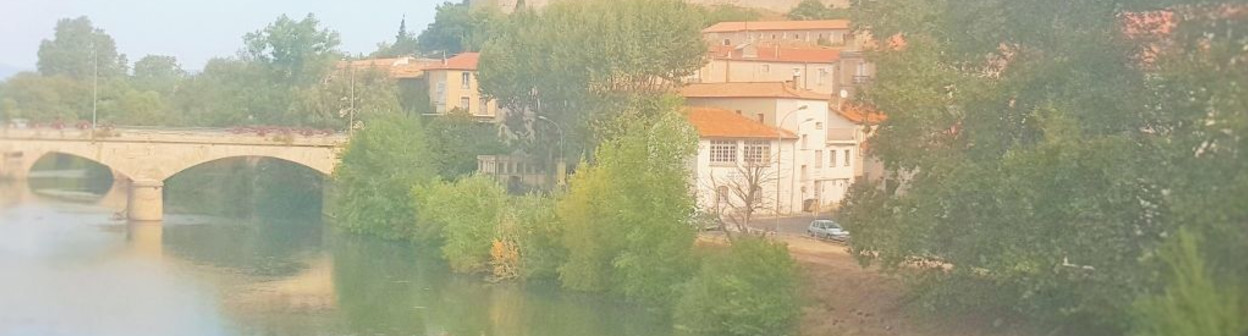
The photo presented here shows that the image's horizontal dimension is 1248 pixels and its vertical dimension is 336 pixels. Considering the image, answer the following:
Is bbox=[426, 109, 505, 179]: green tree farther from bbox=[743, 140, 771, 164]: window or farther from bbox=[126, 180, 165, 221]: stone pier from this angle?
bbox=[743, 140, 771, 164]: window

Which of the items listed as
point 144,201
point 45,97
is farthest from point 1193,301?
point 144,201

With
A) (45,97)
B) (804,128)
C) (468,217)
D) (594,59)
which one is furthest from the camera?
(804,128)

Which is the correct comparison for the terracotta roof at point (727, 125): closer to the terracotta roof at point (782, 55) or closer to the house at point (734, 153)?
the house at point (734, 153)

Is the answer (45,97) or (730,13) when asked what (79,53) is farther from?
(730,13)

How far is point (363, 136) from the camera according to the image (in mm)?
28953

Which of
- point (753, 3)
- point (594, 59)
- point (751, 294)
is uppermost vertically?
point (753, 3)

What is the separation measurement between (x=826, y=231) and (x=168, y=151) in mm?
14990

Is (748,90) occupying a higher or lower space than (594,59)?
lower

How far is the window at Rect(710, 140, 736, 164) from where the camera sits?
25500mm

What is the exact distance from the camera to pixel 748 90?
27.7 metres

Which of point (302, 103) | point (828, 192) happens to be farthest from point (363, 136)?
point (828, 192)

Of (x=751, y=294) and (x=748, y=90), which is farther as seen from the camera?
(x=748, y=90)

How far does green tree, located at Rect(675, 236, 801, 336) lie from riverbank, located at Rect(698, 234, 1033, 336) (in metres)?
0.49

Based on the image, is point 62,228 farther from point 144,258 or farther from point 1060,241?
point 1060,241
